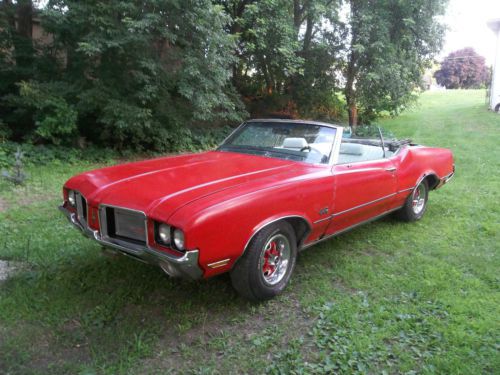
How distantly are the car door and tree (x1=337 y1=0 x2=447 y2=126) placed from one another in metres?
8.75

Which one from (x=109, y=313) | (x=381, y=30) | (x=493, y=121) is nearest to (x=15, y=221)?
(x=109, y=313)

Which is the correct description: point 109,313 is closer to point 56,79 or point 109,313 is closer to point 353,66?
point 56,79

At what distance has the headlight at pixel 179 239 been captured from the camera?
8.70 ft

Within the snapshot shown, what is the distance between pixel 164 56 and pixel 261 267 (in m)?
6.66

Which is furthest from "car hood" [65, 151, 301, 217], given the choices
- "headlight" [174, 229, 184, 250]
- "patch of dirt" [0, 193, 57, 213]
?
"patch of dirt" [0, 193, 57, 213]

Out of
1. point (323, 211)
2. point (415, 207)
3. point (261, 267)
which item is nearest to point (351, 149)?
point (323, 211)

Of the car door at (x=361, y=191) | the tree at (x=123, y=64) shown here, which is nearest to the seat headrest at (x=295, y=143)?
the car door at (x=361, y=191)

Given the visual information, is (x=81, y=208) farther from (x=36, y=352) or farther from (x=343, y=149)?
(x=343, y=149)

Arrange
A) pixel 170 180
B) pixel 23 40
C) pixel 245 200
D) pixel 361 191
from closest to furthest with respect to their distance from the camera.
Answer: pixel 245 200
pixel 170 180
pixel 361 191
pixel 23 40

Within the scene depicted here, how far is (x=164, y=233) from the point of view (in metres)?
2.76

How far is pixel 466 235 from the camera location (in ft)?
16.1

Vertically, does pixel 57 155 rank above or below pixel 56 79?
below

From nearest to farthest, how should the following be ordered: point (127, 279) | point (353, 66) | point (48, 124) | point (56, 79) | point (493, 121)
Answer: point (127, 279), point (48, 124), point (56, 79), point (353, 66), point (493, 121)

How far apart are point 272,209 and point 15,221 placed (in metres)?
3.61
